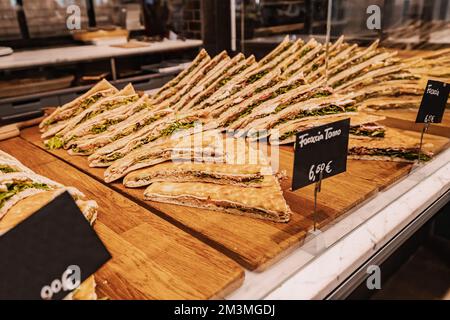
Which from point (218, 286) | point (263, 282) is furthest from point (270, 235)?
point (218, 286)

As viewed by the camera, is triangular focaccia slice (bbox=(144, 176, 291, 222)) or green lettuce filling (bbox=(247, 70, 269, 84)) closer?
triangular focaccia slice (bbox=(144, 176, 291, 222))

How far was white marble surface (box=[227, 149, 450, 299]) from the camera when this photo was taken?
146 centimetres

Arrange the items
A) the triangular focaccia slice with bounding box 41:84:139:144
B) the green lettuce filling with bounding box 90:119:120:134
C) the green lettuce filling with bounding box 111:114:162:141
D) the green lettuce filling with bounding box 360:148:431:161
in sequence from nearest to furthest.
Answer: the green lettuce filling with bounding box 360:148:431:161, the green lettuce filling with bounding box 111:114:162:141, the green lettuce filling with bounding box 90:119:120:134, the triangular focaccia slice with bounding box 41:84:139:144

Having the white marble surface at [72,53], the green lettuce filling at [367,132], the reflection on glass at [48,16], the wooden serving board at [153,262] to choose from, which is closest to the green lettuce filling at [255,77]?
the green lettuce filling at [367,132]

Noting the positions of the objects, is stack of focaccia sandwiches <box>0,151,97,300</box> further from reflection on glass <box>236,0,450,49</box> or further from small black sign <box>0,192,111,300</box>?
reflection on glass <box>236,0,450,49</box>

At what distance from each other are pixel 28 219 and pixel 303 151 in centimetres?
102

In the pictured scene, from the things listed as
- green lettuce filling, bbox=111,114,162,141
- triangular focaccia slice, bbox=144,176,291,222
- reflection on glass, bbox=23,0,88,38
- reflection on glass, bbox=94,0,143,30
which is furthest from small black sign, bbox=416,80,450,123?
reflection on glass, bbox=23,0,88,38

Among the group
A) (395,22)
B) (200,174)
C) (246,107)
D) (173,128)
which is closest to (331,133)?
(200,174)

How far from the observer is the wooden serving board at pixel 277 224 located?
5.41 feet

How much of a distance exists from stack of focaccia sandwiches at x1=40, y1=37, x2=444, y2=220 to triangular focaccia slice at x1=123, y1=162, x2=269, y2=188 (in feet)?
0.06

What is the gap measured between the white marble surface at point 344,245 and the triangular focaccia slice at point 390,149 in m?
0.16

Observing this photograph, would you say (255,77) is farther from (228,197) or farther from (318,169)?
(318,169)

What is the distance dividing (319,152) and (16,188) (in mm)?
1436

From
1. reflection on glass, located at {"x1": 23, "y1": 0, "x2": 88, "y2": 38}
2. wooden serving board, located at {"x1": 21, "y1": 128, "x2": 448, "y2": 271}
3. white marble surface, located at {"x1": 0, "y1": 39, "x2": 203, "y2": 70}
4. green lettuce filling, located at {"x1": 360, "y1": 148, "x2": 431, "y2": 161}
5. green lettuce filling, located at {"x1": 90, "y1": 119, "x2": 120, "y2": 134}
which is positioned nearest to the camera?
wooden serving board, located at {"x1": 21, "y1": 128, "x2": 448, "y2": 271}
